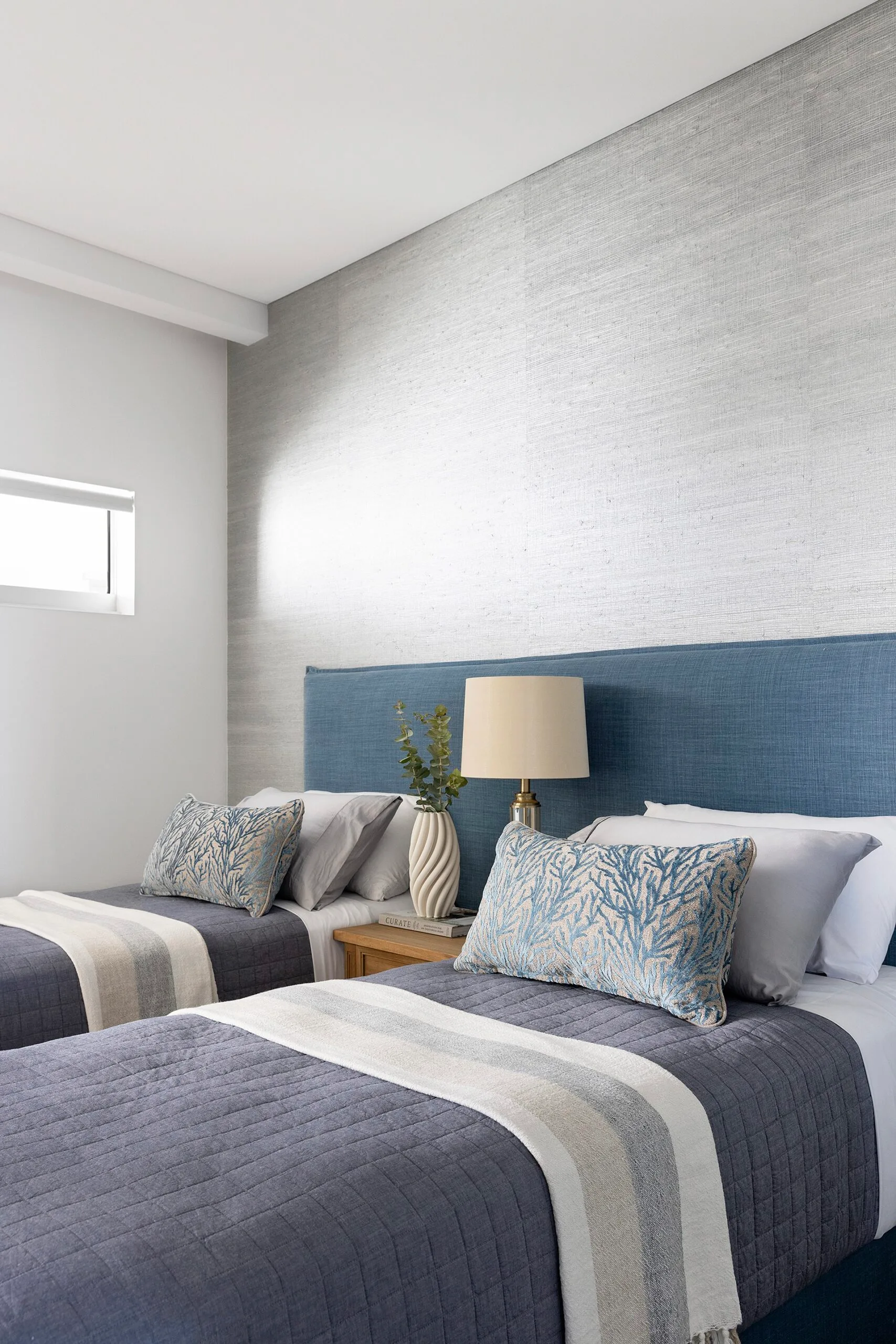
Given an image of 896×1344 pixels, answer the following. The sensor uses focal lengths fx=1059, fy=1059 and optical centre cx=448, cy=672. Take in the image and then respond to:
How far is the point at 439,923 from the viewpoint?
2.90 metres

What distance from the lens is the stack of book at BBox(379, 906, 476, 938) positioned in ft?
9.41

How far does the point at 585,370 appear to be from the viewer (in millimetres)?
3182

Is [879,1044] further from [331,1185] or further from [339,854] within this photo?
[339,854]

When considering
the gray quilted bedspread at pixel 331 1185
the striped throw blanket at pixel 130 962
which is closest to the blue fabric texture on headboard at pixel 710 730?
the gray quilted bedspread at pixel 331 1185

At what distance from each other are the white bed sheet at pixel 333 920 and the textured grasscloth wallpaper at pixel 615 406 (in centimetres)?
89

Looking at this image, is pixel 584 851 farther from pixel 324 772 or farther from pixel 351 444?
pixel 351 444

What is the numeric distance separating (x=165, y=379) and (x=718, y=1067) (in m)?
3.61

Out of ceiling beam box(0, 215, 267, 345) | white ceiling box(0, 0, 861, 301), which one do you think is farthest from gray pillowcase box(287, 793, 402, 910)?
ceiling beam box(0, 215, 267, 345)

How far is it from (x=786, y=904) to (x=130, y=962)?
1.55 meters

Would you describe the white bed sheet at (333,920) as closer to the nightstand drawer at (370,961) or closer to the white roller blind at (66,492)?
the nightstand drawer at (370,961)

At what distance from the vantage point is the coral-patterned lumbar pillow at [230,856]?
2.99 m

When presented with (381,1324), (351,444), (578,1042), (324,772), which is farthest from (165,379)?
(381,1324)

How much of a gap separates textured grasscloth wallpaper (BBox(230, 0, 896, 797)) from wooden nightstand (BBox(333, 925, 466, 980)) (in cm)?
96

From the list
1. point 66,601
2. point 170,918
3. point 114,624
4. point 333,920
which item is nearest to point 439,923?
point 333,920
